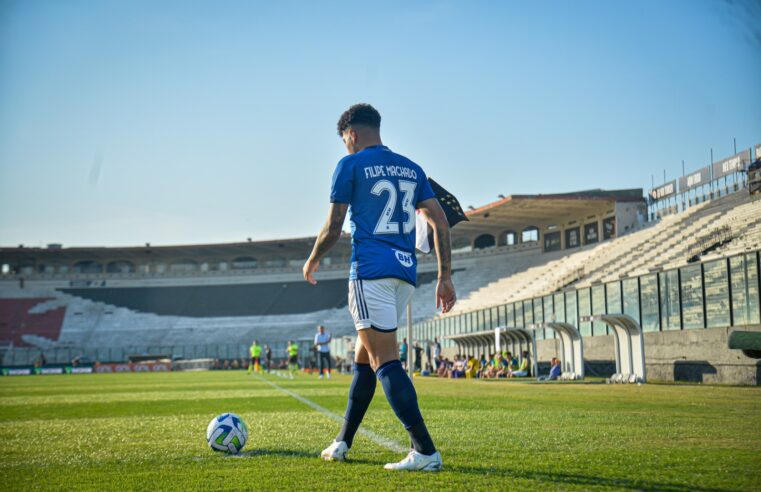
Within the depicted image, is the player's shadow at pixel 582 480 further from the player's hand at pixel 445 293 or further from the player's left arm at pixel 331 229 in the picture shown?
the player's left arm at pixel 331 229

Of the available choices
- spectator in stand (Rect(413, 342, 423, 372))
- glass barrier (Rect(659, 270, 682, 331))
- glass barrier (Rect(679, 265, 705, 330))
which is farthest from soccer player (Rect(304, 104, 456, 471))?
spectator in stand (Rect(413, 342, 423, 372))

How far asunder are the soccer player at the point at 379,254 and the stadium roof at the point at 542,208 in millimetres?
42899

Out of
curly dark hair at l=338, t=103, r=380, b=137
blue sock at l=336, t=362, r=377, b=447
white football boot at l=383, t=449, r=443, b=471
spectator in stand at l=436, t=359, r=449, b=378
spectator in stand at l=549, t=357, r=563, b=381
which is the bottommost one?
spectator in stand at l=436, t=359, r=449, b=378

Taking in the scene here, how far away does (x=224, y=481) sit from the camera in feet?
13.5

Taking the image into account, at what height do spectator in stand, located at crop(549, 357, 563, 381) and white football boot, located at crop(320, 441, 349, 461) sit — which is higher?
white football boot, located at crop(320, 441, 349, 461)

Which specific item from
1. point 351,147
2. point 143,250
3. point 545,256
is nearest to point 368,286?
point 351,147

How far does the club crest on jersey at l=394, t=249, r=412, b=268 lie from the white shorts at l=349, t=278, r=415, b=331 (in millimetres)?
125

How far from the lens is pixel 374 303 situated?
4500 mm

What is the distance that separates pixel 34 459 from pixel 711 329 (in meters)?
16.4

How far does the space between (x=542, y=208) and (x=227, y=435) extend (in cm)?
4658

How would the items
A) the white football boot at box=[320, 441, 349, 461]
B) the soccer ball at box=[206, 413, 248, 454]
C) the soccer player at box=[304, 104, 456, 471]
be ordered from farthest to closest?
the soccer ball at box=[206, 413, 248, 454] < the white football boot at box=[320, 441, 349, 461] < the soccer player at box=[304, 104, 456, 471]

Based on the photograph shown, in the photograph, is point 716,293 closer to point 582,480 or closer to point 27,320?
point 582,480

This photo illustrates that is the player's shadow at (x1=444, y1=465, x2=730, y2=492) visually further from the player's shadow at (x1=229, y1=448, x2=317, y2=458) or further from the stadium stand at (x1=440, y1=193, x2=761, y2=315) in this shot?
the stadium stand at (x1=440, y1=193, x2=761, y2=315)

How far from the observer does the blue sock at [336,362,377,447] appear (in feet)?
15.9
